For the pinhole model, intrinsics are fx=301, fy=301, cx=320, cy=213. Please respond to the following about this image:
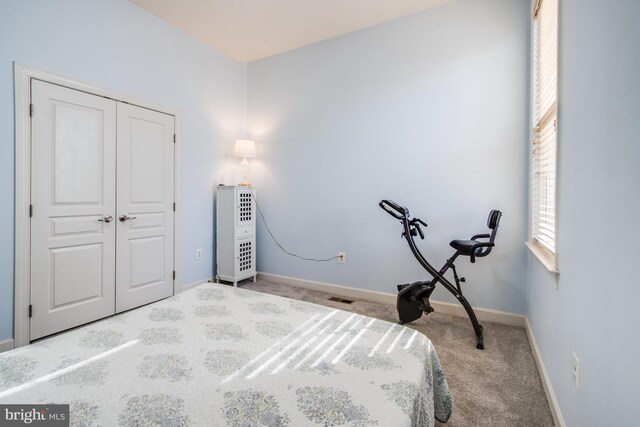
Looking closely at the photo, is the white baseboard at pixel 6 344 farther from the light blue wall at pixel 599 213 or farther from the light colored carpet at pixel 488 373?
the light blue wall at pixel 599 213

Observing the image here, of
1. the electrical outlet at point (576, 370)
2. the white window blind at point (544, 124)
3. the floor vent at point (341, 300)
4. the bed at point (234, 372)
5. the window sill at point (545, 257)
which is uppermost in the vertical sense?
the white window blind at point (544, 124)

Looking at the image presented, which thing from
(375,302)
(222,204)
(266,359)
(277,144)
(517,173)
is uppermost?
(277,144)

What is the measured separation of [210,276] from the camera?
149 inches

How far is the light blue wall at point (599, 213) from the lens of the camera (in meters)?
0.82

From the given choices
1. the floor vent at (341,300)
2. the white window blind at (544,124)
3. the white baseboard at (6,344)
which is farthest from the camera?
the floor vent at (341,300)

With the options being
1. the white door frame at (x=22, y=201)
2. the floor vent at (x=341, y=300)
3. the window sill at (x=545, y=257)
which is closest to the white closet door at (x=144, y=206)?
the white door frame at (x=22, y=201)

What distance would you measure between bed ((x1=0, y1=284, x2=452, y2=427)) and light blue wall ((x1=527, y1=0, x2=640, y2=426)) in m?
0.54

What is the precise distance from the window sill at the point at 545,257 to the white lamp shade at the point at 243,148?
3134 mm

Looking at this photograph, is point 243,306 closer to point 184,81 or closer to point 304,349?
point 304,349

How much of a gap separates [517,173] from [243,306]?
249 cm

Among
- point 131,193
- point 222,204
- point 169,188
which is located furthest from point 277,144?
point 131,193

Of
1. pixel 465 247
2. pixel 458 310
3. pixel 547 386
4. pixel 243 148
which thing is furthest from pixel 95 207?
pixel 547 386

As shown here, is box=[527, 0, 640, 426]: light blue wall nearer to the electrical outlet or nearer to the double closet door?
the electrical outlet

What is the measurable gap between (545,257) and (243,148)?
3.29m
